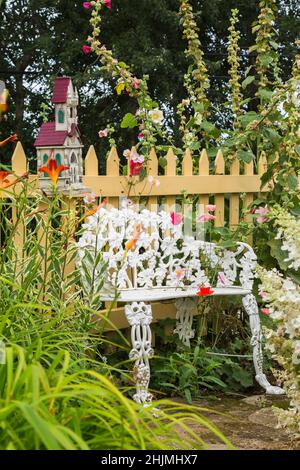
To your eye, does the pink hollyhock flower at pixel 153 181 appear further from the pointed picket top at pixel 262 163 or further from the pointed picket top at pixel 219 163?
the pointed picket top at pixel 262 163

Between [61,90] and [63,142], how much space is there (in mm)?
291

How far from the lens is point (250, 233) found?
5.06m

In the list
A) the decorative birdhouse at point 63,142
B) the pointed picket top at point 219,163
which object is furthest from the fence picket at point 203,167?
the decorative birdhouse at point 63,142

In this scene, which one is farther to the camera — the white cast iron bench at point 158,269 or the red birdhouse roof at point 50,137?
the red birdhouse roof at point 50,137

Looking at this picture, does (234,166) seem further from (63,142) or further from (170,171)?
(63,142)

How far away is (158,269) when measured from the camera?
4309 millimetres

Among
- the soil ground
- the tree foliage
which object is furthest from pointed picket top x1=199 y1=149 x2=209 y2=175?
the tree foliage

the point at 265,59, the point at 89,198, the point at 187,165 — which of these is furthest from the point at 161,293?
the point at 265,59

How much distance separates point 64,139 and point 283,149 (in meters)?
1.64

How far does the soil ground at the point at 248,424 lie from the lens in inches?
130

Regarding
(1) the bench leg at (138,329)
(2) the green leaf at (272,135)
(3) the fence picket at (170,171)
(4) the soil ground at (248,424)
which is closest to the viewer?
(4) the soil ground at (248,424)

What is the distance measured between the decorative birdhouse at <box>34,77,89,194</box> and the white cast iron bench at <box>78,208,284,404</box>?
0.82 feet
